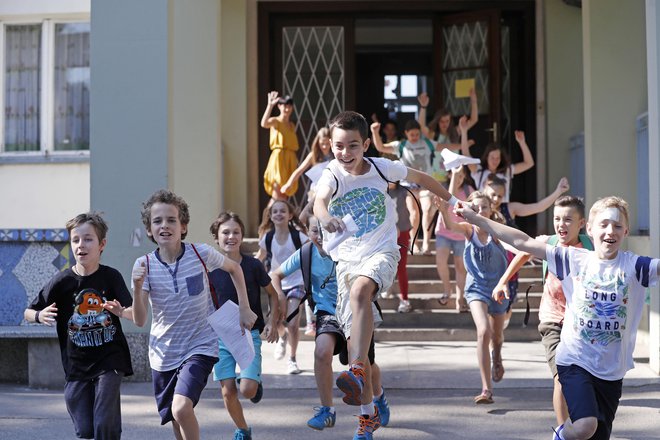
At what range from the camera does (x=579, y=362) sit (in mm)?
5457

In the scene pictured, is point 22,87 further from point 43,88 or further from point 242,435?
point 242,435

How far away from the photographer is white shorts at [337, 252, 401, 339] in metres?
6.21

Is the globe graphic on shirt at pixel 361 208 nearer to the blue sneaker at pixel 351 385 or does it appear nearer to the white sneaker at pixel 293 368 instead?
the blue sneaker at pixel 351 385

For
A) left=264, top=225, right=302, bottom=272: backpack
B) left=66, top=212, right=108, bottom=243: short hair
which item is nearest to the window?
left=264, top=225, right=302, bottom=272: backpack

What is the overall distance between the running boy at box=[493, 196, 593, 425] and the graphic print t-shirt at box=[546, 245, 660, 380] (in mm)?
816

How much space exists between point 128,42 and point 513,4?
23.4 feet

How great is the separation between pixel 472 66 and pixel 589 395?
377 inches

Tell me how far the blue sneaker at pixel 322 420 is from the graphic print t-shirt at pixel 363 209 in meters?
1.12

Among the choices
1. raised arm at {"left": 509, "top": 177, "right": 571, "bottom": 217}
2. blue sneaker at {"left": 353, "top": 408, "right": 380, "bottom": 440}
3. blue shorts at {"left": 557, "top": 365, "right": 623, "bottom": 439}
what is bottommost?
blue sneaker at {"left": 353, "top": 408, "right": 380, "bottom": 440}

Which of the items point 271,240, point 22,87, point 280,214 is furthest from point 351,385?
point 22,87

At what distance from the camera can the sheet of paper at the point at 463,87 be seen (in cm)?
1434

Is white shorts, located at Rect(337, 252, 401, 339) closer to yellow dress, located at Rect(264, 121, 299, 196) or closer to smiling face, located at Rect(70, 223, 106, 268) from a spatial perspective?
smiling face, located at Rect(70, 223, 106, 268)

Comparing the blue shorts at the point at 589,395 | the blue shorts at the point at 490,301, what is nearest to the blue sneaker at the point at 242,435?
the blue shorts at the point at 589,395

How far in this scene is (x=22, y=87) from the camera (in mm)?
14773
